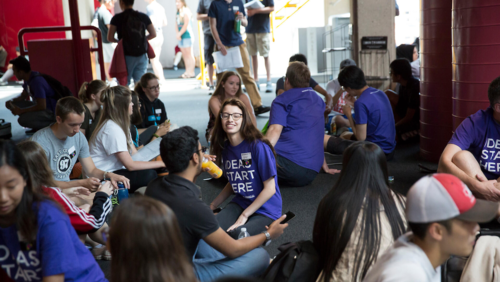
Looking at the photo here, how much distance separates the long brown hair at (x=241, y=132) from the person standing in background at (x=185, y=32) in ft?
31.3

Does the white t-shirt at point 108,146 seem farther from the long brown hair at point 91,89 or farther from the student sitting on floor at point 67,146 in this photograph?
the long brown hair at point 91,89

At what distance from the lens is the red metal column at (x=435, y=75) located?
4.90 metres

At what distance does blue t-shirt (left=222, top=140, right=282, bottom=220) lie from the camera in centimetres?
311

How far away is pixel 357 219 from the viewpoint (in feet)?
6.66

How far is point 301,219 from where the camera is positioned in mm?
3787

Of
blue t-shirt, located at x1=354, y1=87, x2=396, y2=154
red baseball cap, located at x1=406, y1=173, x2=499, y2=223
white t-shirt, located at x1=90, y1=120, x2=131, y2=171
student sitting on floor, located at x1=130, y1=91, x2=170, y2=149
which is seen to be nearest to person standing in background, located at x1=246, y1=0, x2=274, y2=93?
student sitting on floor, located at x1=130, y1=91, x2=170, y2=149

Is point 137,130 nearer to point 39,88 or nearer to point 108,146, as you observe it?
point 108,146

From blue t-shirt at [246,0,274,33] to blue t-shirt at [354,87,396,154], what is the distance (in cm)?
485

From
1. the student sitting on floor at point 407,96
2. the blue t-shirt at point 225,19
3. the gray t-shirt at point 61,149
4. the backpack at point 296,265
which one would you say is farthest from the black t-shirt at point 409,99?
the backpack at point 296,265

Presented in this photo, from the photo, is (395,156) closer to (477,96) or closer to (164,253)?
(477,96)

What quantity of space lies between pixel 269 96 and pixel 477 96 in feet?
18.9

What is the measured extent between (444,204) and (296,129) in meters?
3.11

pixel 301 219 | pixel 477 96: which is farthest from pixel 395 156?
pixel 301 219

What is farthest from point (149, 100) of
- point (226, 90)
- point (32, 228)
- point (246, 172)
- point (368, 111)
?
point (32, 228)
